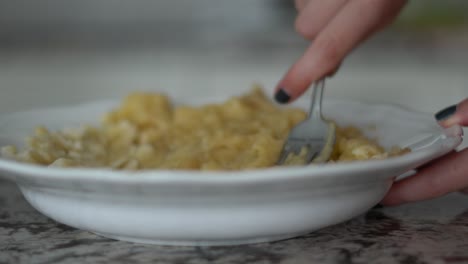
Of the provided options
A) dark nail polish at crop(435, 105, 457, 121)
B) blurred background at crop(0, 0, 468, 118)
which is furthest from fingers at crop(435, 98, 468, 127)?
blurred background at crop(0, 0, 468, 118)

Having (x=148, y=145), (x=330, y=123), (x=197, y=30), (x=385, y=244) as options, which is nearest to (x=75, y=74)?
(x=197, y=30)

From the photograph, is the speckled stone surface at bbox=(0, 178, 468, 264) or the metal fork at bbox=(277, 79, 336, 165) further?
the metal fork at bbox=(277, 79, 336, 165)

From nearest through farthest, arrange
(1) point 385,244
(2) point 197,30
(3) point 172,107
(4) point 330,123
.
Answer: (1) point 385,244 → (4) point 330,123 → (3) point 172,107 → (2) point 197,30

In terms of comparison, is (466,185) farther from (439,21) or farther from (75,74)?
(439,21)

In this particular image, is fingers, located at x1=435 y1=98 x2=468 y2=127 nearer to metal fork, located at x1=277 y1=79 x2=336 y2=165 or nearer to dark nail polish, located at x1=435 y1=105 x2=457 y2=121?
dark nail polish, located at x1=435 y1=105 x2=457 y2=121

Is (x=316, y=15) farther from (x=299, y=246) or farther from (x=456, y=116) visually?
(x=299, y=246)

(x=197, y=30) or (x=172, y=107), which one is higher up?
(x=197, y=30)
